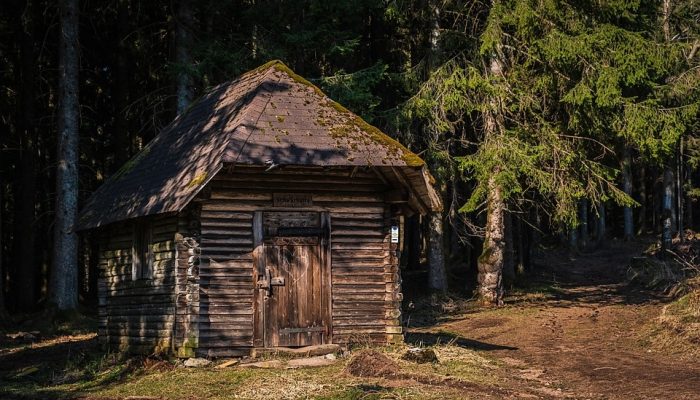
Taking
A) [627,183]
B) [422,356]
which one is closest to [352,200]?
[422,356]

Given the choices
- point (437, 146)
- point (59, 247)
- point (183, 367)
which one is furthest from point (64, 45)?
point (183, 367)

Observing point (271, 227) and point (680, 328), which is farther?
point (680, 328)

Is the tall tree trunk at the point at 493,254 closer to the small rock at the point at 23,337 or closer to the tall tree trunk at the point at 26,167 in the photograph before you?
the small rock at the point at 23,337

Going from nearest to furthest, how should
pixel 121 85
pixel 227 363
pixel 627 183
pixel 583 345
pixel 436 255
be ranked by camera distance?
1. pixel 227 363
2. pixel 583 345
3. pixel 436 255
4. pixel 121 85
5. pixel 627 183

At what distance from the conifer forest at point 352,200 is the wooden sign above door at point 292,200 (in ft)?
0.15

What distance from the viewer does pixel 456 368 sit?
15445mm

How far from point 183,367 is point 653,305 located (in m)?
15.2

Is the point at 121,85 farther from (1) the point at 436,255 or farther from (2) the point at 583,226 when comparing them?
(2) the point at 583,226

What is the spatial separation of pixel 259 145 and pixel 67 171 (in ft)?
37.9

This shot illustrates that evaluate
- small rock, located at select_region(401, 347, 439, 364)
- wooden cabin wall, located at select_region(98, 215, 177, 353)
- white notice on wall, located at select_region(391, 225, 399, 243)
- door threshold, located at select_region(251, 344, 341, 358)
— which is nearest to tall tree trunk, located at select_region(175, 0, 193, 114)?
wooden cabin wall, located at select_region(98, 215, 177, 353)

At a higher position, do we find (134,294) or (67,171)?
(67,171)

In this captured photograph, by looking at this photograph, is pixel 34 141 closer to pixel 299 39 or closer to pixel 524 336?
pixel 299 39

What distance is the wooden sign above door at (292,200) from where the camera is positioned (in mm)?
17328

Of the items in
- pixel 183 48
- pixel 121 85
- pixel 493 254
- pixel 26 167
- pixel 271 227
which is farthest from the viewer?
pixel 121 85
